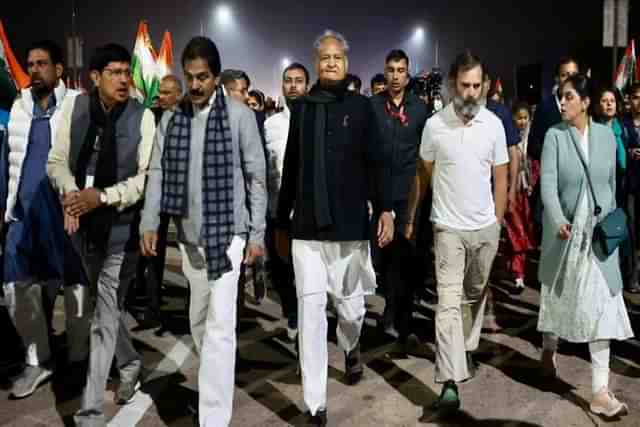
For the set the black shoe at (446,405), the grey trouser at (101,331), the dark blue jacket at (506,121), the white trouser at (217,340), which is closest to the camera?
the white trouser at (217,340)

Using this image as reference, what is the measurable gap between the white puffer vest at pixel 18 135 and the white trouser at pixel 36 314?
1.72 ft

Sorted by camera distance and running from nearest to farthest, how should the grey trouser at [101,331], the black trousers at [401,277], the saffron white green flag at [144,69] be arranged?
the grey trouser at [101,331]
the black trousers at [401,277]
the saffron white green flag at [144,69]

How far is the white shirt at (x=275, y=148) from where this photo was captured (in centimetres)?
605

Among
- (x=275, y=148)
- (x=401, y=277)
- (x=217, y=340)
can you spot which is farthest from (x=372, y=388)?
(x=275, y=148)

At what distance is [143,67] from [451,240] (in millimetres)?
6293

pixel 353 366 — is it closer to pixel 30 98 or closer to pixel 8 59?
pixel 30 98

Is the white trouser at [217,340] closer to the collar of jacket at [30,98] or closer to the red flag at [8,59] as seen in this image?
the collar of jacket at [30,98]

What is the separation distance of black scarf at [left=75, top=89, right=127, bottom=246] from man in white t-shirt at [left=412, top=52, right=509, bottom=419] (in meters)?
1.96

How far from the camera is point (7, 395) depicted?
4.95 meters

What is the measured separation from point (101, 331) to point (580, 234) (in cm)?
299

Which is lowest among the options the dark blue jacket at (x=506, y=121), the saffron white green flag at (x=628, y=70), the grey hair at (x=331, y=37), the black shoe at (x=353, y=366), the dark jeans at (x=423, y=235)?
the black shoe at (x=353, y=366)

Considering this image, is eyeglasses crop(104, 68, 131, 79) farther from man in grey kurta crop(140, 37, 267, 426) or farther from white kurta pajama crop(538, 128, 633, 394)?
white kurta pajama crop(538, 128, 633, 394)

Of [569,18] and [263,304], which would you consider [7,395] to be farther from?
[569,18]

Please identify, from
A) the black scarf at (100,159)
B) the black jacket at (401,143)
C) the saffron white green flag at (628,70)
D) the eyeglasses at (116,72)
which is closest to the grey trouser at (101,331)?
the black scarf at (100,159)
